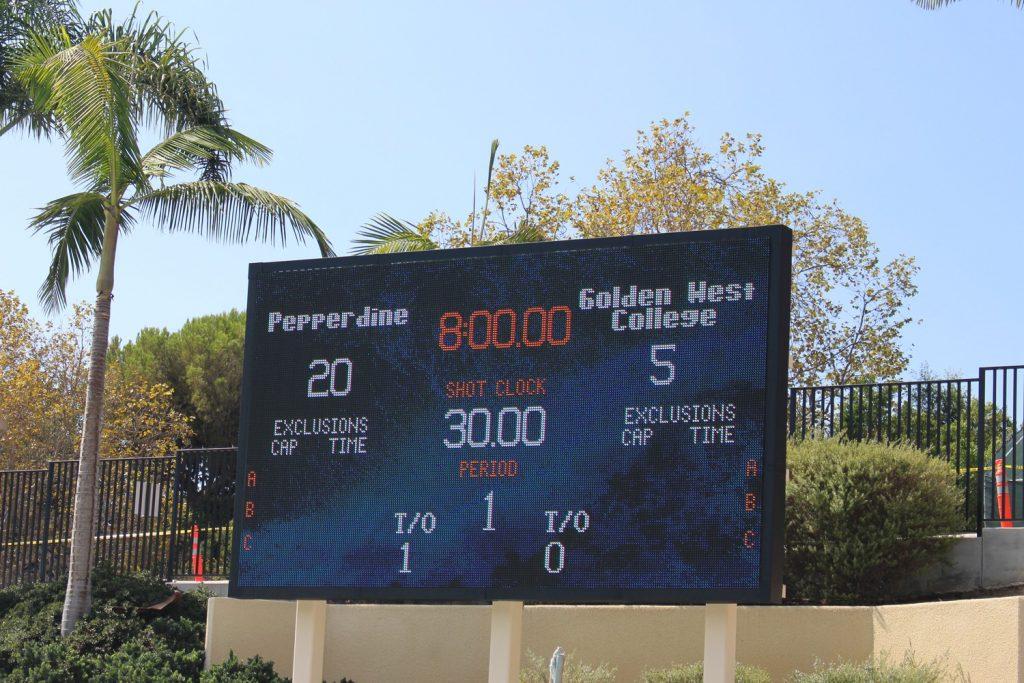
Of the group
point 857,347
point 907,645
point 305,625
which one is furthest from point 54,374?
point 907,645

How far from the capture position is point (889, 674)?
39.7 feet

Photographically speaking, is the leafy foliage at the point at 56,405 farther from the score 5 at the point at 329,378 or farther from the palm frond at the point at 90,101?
the score 5 at the point at 329,378

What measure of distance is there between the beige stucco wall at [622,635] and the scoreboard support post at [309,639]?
2885 mm

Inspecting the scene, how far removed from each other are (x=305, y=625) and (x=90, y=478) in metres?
5.76

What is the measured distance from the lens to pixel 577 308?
10594mm

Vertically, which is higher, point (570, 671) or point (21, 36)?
point (21, 36)

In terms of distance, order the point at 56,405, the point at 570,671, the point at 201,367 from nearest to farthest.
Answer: the point at 570,671 < the point at 56,405 < the point at 201,367

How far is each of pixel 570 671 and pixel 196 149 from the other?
8.25 meters

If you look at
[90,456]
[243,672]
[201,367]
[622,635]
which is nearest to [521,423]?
[622,635]

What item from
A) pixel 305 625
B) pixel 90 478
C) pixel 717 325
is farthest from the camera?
pixel 90 478

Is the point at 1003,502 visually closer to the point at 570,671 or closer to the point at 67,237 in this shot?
the point at 570,671

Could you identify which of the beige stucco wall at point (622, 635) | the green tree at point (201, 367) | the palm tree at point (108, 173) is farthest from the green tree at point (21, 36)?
the green tree at point (201, 367)

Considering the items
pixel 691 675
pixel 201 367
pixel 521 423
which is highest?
pixel 201 367

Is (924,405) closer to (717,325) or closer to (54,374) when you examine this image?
(717,325)
